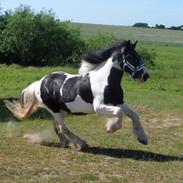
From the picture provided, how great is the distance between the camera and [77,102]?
899 cm

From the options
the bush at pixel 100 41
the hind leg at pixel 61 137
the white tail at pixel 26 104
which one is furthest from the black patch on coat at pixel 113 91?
the bush at pixel 100 41

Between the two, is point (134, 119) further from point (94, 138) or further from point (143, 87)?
point (143, 87)

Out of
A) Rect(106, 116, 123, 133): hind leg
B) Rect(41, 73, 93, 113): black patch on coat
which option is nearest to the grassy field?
Rect(41, 73, 93, 113): black patch on coat

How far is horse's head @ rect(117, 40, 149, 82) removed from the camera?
871 cm

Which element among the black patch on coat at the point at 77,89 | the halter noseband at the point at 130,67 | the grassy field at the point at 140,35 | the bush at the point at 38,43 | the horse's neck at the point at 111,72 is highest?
the halter noseband at the point at 130,67

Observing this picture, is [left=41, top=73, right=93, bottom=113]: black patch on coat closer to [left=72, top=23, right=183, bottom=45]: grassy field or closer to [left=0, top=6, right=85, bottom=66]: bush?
[left=0, top=6, right=85, bottom=66]: bush

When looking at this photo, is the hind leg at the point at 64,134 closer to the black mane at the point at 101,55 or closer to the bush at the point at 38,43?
the black mane at the point at 101,55

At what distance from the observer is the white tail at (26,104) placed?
9.93 m

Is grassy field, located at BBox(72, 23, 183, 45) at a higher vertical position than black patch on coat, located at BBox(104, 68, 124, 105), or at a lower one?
lower

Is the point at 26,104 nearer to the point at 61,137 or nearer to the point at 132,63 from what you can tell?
the point at 61,137

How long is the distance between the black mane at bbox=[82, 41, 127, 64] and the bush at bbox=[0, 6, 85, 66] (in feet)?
83.8

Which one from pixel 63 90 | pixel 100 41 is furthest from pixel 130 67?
pixel 100 41

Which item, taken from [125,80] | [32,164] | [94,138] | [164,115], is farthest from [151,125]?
[125,80]

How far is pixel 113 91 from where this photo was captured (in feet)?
28.7
